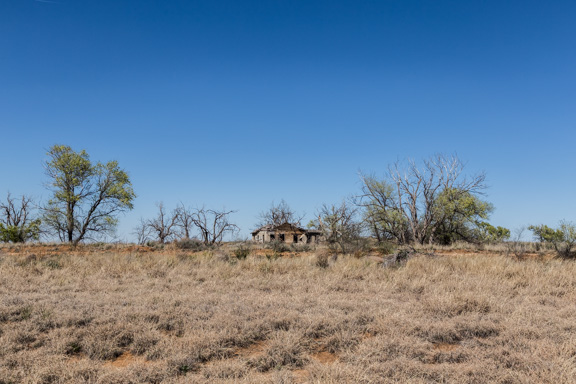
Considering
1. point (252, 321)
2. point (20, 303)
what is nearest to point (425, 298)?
point (252, 321)

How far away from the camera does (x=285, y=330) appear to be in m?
6.06

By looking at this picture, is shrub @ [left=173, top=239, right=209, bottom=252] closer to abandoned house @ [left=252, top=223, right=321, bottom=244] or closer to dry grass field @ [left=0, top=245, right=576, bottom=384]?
dry grass field @ [left=0, top=245, right=576, bottom=384]

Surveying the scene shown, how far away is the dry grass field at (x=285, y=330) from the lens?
14.9 feet

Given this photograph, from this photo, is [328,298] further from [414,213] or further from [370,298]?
[414,213]

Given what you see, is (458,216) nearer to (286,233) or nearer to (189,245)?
(286,233)

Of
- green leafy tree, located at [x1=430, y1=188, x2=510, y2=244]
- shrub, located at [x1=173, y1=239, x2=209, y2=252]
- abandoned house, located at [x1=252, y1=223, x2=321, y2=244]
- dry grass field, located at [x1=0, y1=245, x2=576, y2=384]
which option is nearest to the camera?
dry grass field, located at [x1=0, y1=245, x2=576, y2=384]

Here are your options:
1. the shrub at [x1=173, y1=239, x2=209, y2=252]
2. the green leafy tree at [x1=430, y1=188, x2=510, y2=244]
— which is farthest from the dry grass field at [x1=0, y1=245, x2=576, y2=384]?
the green leafy tree at [x1=430, y1=188, x2=510, y2=244]

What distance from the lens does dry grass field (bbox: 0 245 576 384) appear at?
14.9 feet

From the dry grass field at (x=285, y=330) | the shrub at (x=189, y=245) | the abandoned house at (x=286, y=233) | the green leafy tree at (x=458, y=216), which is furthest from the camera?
the abandoned house at (x=286, y=233)

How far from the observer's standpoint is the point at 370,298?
8211mm

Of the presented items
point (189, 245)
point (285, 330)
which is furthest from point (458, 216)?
point (285, 330)

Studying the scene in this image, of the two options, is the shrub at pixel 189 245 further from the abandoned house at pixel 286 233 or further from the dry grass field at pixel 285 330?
the abandoned house at pixel 286 233

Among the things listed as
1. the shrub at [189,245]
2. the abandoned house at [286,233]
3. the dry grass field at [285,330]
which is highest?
the abandoned house at [286,233]

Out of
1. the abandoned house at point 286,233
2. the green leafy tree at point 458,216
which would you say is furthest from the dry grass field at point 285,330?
the abandoned house at point 286,233
